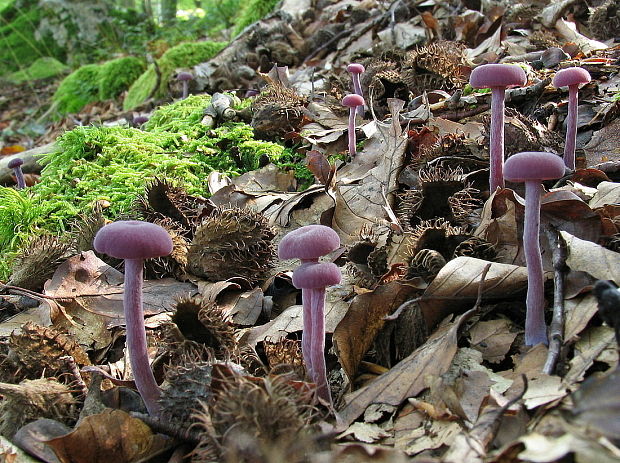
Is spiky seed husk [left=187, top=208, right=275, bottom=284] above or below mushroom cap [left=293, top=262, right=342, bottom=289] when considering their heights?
below

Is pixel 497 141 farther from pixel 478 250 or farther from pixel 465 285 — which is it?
pixel 465 285

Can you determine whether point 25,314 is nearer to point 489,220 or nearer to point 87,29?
point 489,220

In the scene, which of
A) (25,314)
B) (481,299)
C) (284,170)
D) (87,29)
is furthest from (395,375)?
(87,29)

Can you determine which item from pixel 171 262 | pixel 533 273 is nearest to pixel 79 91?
pixel 171 262

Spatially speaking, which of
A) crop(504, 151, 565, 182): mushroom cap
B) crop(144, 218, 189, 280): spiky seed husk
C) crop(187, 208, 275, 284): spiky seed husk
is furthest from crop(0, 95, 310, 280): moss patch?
crop(504, 151, 565, 182): mushroom cap

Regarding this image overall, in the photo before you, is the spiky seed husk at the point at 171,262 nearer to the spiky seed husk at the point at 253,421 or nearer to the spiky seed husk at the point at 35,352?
the spiky seed husk at the point at 35,352

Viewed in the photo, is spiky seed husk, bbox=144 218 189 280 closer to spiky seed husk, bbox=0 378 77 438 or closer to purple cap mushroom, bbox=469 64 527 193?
spiky seed husk, bbox=0 378 77 438
